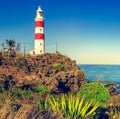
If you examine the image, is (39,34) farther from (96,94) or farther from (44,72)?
(96,94)

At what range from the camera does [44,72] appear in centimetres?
2953

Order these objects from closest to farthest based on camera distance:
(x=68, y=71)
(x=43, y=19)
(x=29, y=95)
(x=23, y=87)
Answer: (x=29, y=95) < (x=23, y=87) < (x=68, y=71) < (x=43, y=19)

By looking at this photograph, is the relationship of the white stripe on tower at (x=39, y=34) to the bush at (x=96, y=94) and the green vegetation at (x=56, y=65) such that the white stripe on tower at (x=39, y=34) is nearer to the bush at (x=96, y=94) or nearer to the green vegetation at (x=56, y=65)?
the green vegetation at (x=56, y=65)

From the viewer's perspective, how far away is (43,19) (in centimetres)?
4009

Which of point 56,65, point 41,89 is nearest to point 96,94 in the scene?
point 41,89

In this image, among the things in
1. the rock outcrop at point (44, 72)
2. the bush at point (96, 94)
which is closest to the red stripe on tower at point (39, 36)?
the rock outcrop at point (44, 72)

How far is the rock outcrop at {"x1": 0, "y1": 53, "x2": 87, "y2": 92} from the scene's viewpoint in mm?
25625

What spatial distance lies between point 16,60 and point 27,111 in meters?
22.3

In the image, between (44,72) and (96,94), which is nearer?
(96,94)

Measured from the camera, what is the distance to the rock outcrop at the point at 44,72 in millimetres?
Result: 25625

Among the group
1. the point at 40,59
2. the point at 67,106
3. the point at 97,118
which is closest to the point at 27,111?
the point at 67,106

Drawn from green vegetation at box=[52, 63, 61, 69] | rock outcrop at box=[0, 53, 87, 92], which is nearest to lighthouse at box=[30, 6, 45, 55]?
rock outcrop at box=[0, 53, 87, 92]

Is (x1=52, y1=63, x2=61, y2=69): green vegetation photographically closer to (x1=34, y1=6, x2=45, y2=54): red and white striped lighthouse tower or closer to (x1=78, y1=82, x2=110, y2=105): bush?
(x1=78, y1=82, x2=110, y2=105): bush

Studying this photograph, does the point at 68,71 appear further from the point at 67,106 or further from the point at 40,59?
the point at 67,106
